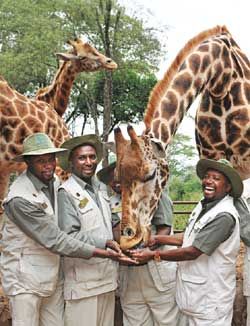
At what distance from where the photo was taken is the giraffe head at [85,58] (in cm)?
787

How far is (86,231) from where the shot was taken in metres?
3.66

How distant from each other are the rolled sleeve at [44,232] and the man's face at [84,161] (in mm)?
367

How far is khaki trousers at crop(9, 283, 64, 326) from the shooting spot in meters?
3.56

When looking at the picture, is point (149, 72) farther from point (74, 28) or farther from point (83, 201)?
point (83, 201)

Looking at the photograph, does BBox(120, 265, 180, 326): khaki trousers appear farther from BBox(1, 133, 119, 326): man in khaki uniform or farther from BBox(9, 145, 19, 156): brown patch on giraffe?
BBox(9, 145, 19, 156): brown patch on giraffe

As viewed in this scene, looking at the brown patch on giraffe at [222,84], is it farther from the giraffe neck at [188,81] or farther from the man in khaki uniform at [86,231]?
the man in khaki uniform at [86,231]

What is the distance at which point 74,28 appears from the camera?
635 inches

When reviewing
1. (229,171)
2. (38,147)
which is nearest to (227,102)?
(229,171)

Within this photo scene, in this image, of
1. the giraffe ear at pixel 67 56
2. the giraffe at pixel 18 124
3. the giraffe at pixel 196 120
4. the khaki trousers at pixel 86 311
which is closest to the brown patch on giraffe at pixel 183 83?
the giraffe at pixel 196 120

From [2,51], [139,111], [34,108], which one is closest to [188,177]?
[139,111]

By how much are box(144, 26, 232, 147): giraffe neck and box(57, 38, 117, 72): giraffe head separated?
3148mm

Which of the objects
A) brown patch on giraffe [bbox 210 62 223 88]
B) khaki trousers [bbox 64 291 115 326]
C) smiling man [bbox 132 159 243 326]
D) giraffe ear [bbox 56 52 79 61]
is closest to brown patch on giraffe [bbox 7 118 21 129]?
giraffe ear [bbox 56 52 79 61]

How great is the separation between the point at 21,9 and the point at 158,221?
13.1m

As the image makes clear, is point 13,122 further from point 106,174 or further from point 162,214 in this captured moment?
point 162,214
